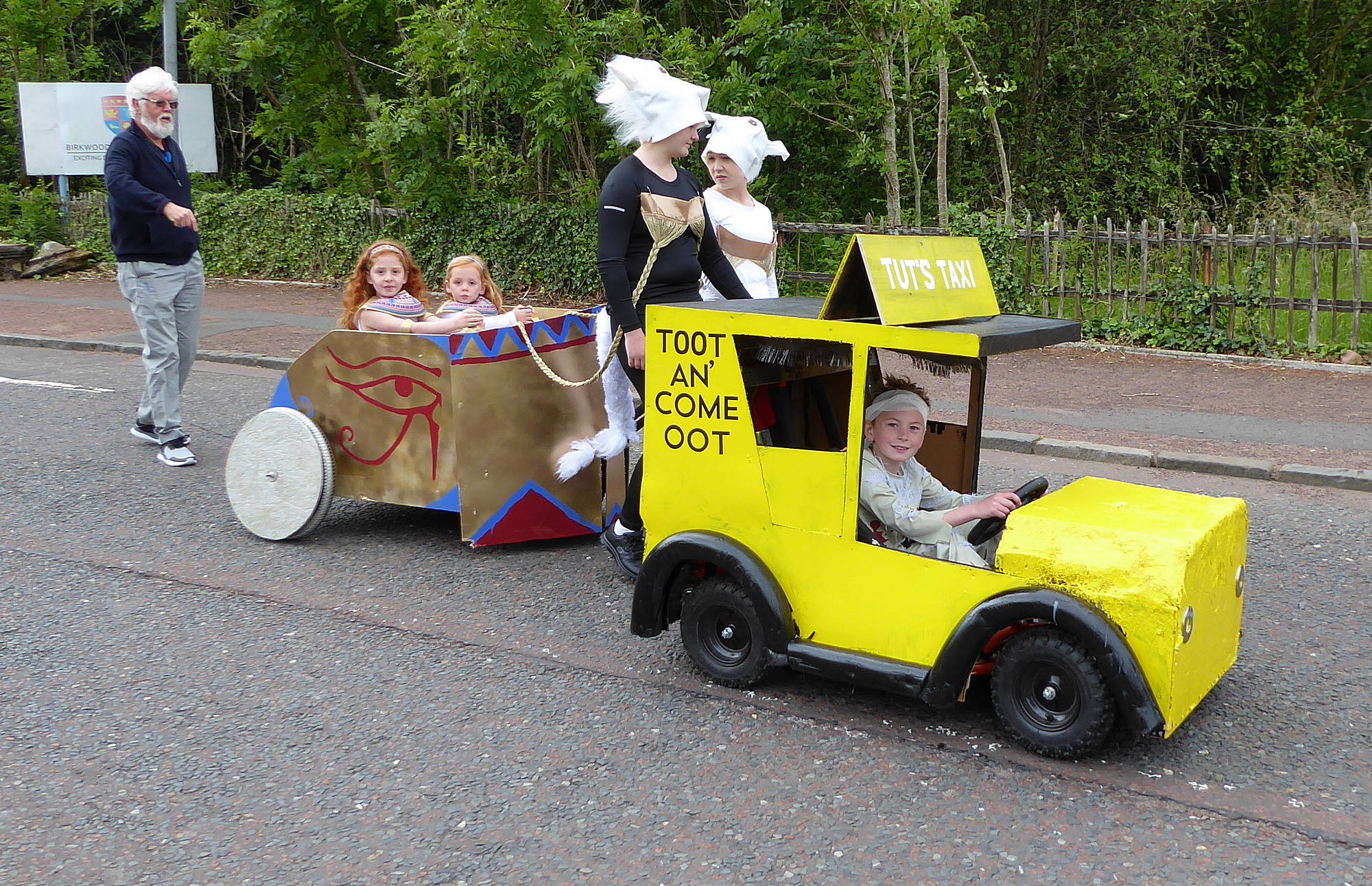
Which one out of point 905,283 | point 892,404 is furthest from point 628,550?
point 905,283

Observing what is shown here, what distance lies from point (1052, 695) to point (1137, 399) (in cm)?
638

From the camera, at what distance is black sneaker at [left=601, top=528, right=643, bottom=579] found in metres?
4.86

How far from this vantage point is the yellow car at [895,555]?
10.5ft

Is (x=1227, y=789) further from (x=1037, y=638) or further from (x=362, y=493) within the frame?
(x=362, y=493)

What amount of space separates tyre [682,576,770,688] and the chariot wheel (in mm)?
2118

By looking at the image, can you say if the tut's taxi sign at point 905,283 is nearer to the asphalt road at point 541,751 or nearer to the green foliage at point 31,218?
the asphalt road at point 541,751

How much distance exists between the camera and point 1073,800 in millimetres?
3146

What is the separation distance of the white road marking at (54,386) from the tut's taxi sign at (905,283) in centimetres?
740

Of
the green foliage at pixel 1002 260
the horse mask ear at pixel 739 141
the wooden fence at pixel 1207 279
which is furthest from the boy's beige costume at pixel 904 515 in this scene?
the green foliage at pixel 1002 260

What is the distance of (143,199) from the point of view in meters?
6.45

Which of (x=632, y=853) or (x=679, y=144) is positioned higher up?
(x=679, y=144)

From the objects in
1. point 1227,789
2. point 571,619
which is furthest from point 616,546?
point 1227,789

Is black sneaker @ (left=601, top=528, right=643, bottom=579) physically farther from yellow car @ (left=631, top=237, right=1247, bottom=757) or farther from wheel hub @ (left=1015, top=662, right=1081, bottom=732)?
wheel hub @ (left=1015, top=662, right=1081, bottom=732)

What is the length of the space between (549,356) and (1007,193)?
11448mm
